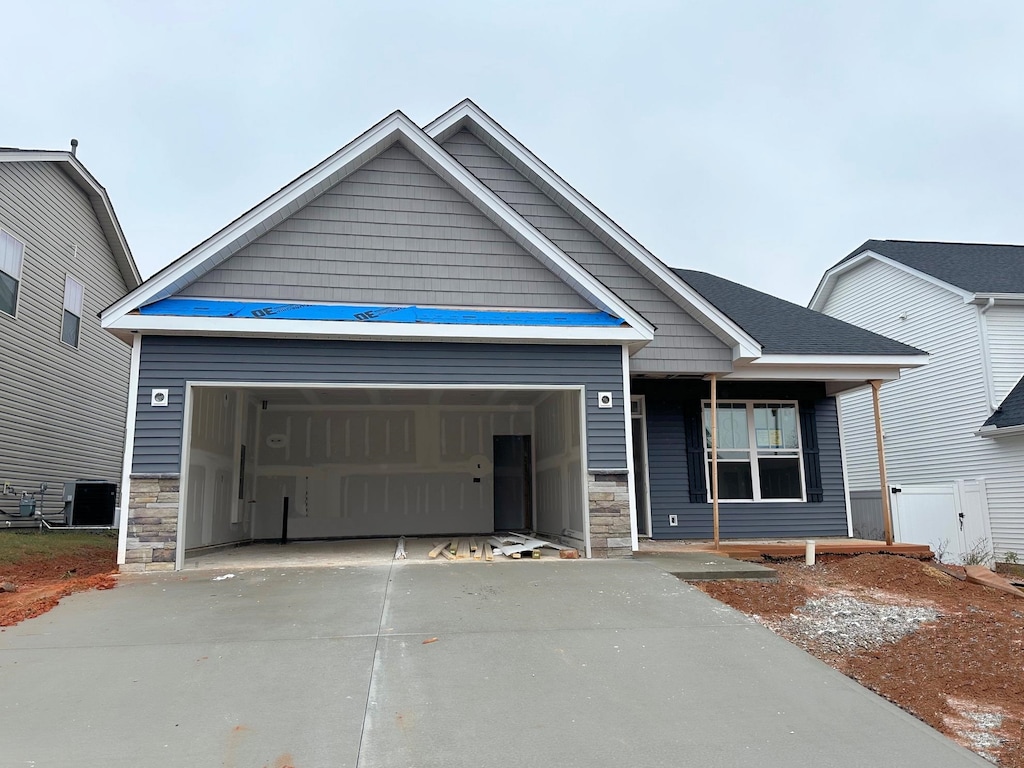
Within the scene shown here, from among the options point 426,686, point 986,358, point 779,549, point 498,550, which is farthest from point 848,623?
point 986,358

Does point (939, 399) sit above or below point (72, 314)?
below

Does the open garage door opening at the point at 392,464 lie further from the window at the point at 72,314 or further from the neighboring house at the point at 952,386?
the neighboring house at the point at 952,386

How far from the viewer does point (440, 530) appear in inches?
557

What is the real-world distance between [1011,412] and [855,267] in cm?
646

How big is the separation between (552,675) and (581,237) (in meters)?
7.81

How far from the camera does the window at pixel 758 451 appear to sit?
12.1m

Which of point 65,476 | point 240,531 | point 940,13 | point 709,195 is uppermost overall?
point 709,195

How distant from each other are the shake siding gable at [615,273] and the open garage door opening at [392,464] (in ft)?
8.56

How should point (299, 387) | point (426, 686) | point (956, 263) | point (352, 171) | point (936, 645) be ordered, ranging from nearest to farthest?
1. point (426, 686)
2. point (936, 645)
3. point (299, 387)
4. point (352, 171)
5. point (956, 263)

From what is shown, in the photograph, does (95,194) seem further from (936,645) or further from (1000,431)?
(1000,431)

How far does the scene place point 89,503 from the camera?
14070mm

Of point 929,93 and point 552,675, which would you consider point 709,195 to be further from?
point 552,675

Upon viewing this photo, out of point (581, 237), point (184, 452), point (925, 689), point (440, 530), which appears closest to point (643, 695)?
point (925, 689)

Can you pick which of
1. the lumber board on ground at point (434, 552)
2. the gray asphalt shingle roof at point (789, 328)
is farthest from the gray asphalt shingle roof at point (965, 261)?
the lumber board on ground at point (434, 552)
